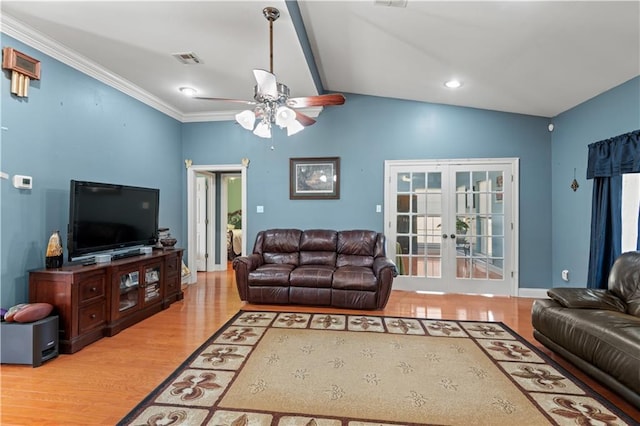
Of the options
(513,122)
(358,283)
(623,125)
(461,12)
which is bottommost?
(358,283)

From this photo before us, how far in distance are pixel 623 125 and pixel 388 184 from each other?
267cm

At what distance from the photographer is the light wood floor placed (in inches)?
74.8

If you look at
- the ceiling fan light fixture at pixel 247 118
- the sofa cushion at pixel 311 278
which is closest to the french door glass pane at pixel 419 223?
the sofa cushion at pixel 311 278

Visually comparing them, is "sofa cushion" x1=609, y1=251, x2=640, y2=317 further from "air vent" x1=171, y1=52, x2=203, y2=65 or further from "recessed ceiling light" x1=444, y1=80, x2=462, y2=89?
"air vent" x1=171, y1=52, x2=203, y2=65

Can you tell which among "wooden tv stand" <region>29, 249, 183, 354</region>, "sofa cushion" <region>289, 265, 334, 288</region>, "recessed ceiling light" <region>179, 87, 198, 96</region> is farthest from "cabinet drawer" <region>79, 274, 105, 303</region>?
"recessed ceiling light" <region>179, 87, 198, 96</region>

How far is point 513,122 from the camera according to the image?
178 inches

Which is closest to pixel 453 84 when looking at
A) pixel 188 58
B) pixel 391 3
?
pixel 391 3

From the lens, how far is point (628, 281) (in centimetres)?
257

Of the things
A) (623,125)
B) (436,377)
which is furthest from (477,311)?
(623,125)

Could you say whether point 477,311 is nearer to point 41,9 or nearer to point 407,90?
point 407,90

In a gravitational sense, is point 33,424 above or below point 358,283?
below

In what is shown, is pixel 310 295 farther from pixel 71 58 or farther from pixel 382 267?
pixel 71 58

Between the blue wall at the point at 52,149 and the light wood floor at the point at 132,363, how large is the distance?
0.86 m

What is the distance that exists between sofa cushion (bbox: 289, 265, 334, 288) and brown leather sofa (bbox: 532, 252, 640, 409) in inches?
85.3
